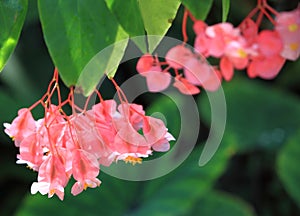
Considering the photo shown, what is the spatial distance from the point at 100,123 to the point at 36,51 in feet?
5.73

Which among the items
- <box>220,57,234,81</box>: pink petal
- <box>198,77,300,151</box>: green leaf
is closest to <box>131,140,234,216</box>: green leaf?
<box>198,77,300,151</box>: green leaf

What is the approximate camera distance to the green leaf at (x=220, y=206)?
6.30 ft

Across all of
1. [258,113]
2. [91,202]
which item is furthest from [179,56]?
[258,113]

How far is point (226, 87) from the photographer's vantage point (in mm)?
2275

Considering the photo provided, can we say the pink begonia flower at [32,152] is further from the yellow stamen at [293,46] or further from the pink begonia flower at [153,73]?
the yellow stamen at [293,46]

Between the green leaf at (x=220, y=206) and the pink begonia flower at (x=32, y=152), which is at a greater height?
the pink begonia flower at (x=32, y=152)

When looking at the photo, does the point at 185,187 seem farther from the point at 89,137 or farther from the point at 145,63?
the point at 89,137

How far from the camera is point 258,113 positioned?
2.27 meters

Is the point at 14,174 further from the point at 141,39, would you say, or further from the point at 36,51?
the point at 141,39

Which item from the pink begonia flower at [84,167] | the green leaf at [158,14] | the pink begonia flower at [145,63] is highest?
the green leaf at [158,14]

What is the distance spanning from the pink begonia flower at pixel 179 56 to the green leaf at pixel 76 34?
0.35 meters

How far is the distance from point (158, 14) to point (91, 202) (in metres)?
1.40

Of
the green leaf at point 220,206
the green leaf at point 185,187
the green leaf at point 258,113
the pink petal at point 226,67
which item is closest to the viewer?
the pink petal at point 226,67

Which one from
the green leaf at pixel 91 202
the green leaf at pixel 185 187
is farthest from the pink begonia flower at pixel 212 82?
the green leaf at pixel 91 202
